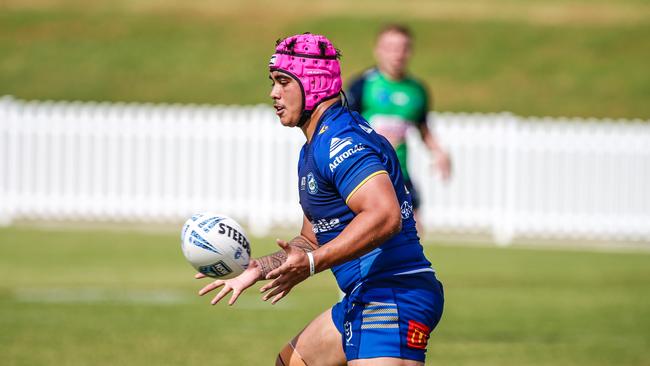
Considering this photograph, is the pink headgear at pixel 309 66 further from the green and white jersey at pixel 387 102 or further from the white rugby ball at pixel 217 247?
the green and white jersey at pixel 387 102

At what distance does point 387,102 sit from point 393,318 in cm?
554

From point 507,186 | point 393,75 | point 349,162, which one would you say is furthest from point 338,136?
point 507,186

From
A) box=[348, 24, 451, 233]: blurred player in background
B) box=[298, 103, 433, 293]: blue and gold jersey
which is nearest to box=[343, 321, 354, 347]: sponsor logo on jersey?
box=[298, 103, 433, 293]: blue and gold jersey

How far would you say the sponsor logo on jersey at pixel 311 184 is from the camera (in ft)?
18.9

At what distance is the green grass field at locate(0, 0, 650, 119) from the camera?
3547 centimetres

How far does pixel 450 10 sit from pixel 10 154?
80.1 feet

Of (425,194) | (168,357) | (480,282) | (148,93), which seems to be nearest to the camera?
(168,357)

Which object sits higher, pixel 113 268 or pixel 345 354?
pixel 345 354

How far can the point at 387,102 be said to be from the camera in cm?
1109

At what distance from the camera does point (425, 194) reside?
73.9 ft

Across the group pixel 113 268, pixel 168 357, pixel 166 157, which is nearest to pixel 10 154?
pixel 166 157

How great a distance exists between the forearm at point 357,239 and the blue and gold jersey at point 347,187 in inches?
8.0

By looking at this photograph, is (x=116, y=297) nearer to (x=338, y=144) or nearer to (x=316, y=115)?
(x=316, y=115)

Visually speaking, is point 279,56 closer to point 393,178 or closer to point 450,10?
point 393,178
